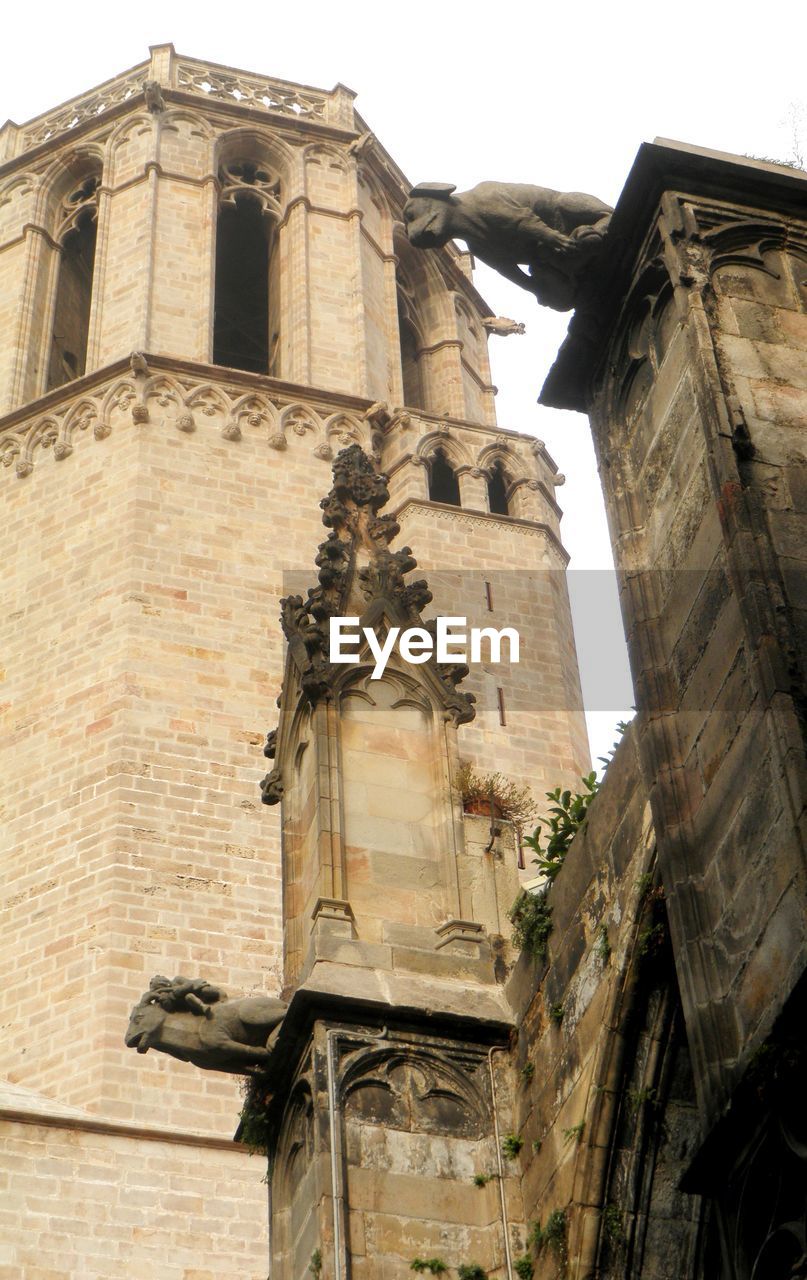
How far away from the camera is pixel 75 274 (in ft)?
93.9

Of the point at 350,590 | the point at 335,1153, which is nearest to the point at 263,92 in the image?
the point at 350,590

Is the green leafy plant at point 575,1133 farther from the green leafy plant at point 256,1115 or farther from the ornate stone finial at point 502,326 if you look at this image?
the ornate stone finial at point 502,326

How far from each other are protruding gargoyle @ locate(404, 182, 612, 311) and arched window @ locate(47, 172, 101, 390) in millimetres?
17827

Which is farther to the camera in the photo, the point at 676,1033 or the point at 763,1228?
the point at 676,1033

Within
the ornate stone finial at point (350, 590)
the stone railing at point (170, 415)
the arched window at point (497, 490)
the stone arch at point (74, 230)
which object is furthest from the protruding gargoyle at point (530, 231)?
the stone arch at point (74, 230)

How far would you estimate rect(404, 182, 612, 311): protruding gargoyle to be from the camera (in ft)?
31.2

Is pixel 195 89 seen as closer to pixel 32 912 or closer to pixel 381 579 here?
pixel 32 912

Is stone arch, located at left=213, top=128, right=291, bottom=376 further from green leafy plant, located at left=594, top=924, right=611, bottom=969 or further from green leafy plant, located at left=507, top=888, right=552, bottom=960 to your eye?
green leafy plant, located at left=594, top=924, right=611, bottom=969

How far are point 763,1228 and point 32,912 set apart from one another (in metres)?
13.4

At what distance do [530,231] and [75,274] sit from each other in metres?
19.8

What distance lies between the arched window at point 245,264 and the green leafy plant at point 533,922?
18.1 metres

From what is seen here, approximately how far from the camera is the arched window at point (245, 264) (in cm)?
2797

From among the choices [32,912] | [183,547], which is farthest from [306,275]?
[32,912]

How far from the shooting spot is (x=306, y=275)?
2644cm
